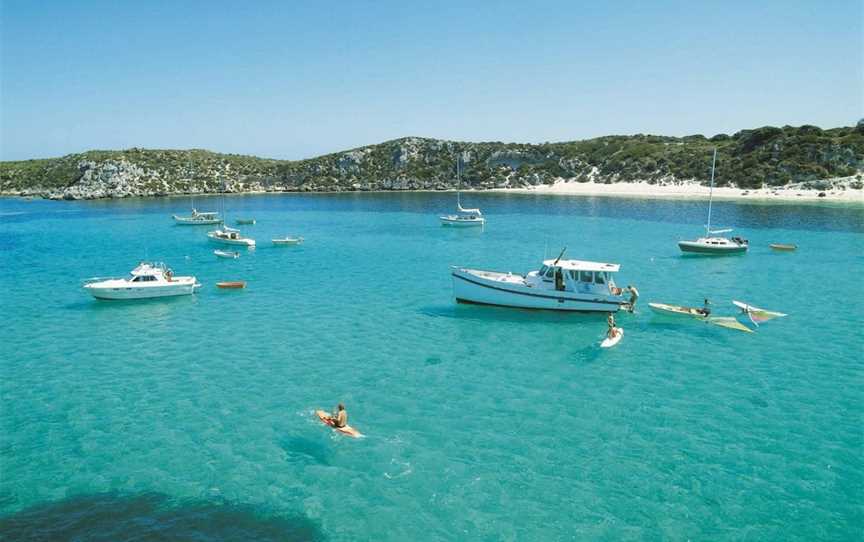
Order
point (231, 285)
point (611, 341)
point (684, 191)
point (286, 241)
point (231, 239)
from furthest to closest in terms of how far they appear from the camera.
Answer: point (684, 191), point (286, 241), point (231, 239), point (231, 285), point (611, 341)

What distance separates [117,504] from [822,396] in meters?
29.8

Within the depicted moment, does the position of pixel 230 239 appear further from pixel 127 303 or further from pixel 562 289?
pixel 562 289

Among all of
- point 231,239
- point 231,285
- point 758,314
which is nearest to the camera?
point 758,314

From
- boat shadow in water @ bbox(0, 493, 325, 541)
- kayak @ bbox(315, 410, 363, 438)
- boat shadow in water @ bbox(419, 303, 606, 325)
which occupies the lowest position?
boat shadow in water @ bbox(0, 493, 325, 541)

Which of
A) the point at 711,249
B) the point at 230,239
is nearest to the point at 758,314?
the point at 711,249

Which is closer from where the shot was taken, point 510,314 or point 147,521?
point 147,521

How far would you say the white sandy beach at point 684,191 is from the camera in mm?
123125

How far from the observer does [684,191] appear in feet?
491

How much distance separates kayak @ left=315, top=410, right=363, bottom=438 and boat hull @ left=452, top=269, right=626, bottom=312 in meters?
19.5

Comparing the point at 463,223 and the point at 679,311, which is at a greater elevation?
the point at 463,223

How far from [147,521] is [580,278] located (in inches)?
1189

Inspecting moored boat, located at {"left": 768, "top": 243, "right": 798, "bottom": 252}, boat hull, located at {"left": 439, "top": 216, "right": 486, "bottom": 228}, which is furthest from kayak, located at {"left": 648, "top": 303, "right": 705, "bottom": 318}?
boat hull, located at {"left": 439, "top": 216, "right": 486, "bottom": 228}

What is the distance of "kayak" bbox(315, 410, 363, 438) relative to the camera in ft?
74.3

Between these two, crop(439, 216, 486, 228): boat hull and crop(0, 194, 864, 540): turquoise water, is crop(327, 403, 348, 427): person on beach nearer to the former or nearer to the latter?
crop(0, 194, 864, 540): turquoise water
